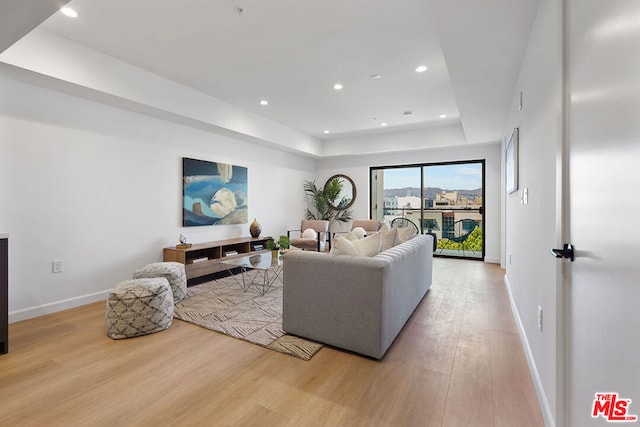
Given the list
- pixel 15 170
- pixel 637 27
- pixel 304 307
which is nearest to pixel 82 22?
pixel 15 170

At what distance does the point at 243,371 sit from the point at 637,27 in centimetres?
238

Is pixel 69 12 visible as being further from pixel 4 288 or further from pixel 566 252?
pixel 566 252

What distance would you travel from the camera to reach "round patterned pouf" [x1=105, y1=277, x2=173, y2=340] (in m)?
2.48

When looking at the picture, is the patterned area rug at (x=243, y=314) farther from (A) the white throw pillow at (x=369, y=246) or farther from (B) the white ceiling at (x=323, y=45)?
(B) the white ceiling at (x=323, y=45)

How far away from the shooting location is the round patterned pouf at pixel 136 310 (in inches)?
97.6

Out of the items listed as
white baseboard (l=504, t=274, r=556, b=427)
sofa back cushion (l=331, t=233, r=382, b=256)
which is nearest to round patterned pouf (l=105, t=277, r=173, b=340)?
sofa back cushion (l=331, t=233, r=382, b=256)

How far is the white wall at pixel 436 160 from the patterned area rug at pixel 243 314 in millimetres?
3924

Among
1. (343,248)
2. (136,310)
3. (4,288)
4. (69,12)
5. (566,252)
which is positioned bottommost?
(136,310)

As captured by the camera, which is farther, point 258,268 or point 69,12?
point 258,268

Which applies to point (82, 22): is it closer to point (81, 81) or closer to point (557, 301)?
point (81, 81)

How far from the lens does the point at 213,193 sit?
15.8 feet

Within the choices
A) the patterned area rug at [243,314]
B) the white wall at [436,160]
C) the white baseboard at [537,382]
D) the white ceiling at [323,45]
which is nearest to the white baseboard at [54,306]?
the patterned area rug at [243,314]

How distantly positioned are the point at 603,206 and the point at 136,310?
3020mm

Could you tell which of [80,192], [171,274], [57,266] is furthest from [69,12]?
[171,274]
